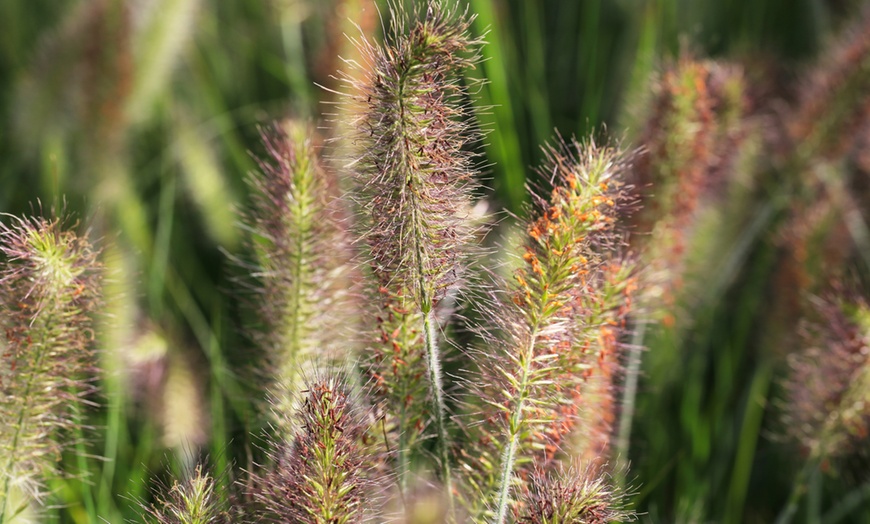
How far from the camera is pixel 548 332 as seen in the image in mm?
1109

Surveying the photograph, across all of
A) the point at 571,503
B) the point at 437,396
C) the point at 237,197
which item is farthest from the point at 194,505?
the point at 237,197

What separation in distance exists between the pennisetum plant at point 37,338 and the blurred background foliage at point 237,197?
0.93ft

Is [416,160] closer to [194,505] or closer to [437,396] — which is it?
[437,396]

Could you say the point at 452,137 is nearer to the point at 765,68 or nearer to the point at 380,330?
the point at 380,330

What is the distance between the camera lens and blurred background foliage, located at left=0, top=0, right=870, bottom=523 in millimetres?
1921

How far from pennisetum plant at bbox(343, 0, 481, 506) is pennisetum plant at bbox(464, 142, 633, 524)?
8 centimetres

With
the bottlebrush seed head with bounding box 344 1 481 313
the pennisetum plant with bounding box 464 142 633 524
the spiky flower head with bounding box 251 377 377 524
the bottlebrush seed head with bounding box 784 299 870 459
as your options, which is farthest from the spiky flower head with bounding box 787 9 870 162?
the spiky flower head with bounding box 251 377 377 524

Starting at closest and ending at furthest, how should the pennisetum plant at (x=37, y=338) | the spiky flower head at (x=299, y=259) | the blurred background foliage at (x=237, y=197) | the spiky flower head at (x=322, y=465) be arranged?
1. the spiky flower head at (x=322, y=465)
2. the pennisetum plant at (x=37, y=338)
3. the spiky flower head at (x=299, y=259)
4. the blurred background foliage at (x=237, y=197)

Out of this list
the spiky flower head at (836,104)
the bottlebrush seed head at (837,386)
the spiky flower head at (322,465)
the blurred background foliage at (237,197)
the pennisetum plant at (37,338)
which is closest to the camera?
the spiky flower head at (322,465)

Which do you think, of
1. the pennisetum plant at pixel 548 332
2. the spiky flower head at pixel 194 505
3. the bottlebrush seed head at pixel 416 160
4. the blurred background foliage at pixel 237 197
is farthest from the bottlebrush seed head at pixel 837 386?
the spiky flower head at pixel 194 505

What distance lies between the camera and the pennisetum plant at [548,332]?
1.10m

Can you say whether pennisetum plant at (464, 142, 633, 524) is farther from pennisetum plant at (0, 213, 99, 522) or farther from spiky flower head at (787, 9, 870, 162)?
spiky flower head at (787, 9, 870, 162)

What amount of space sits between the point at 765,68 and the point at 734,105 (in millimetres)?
558

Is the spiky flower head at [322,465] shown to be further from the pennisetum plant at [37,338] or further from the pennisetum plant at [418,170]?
the pennisetum plant at [37,338]
